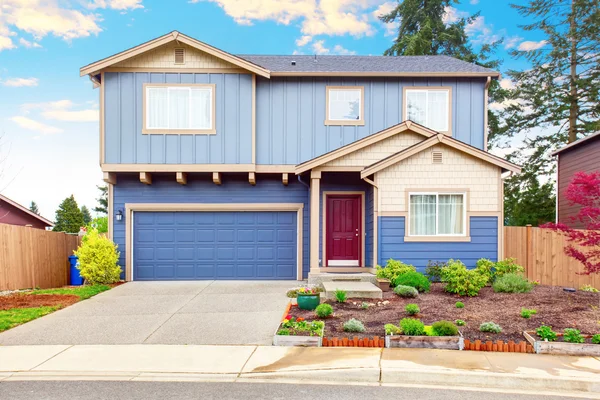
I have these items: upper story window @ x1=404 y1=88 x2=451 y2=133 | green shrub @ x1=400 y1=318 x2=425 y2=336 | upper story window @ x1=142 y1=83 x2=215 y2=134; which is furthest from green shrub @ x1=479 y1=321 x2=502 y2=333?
upper story window @ x1=142 y1=83 x2=215 y2=134

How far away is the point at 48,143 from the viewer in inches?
779

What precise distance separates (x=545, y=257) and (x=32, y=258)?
48.1ft

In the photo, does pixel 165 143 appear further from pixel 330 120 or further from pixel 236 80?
pixel 330 120

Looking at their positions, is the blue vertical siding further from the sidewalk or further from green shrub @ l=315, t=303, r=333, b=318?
the sidewalk

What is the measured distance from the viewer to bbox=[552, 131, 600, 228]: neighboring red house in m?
15.5

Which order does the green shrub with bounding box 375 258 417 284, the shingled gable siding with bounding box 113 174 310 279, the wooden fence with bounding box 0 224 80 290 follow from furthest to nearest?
1. the shingled gable siding with bounding box 113 174 310 279
2. the wooden fence with bounding box 0 224 80 290
3. the green shrub with bounding box 375 258 417 284

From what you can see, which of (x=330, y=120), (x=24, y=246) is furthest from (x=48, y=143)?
(x=330, y=120)

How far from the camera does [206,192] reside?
13.9 m

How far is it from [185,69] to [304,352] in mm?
9461

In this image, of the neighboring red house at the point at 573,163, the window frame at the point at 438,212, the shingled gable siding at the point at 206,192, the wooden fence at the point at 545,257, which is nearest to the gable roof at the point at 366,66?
the shingled gable siding at the point at 206,192

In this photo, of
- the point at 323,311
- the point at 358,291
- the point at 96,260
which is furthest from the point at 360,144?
the point at 96,260

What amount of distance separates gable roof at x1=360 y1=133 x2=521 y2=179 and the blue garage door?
3666 mm

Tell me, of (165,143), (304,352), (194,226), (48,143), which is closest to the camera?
(304,352)

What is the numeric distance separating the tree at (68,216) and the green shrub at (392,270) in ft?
84.4
